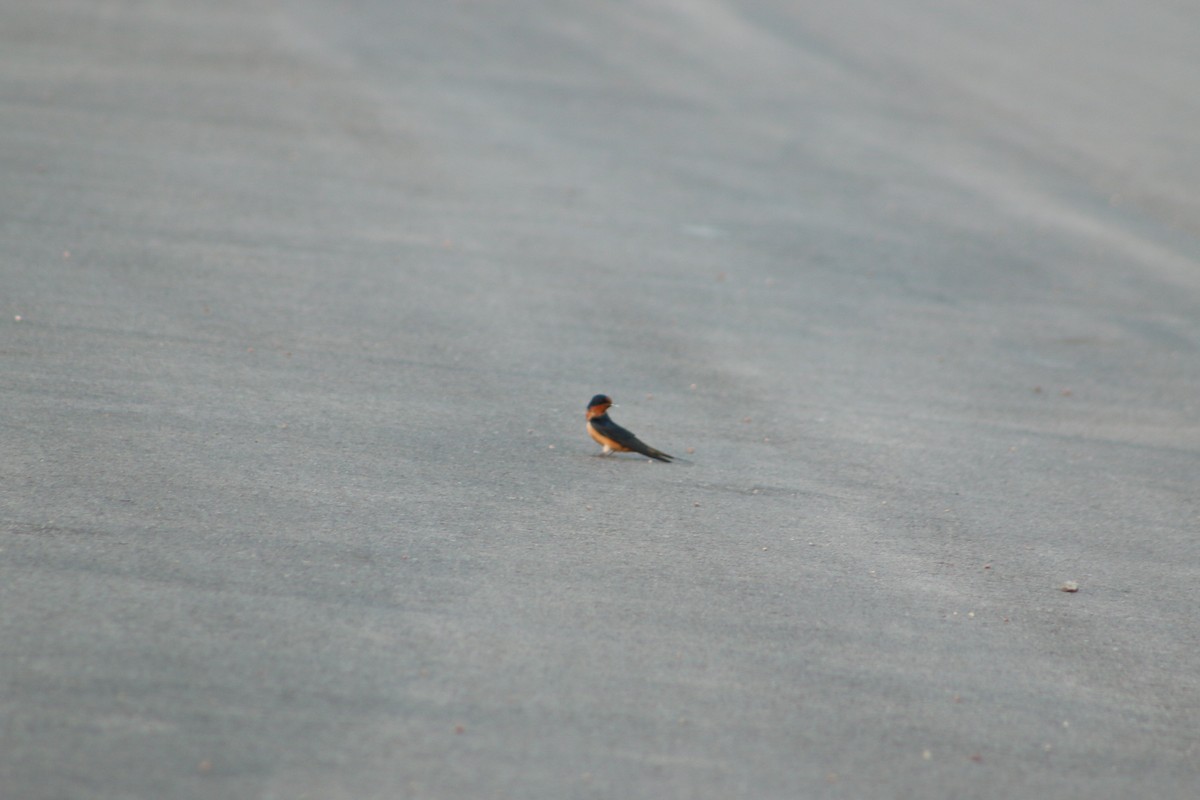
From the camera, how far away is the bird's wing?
7.43m

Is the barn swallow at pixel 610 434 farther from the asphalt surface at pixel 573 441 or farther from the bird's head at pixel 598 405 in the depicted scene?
the asphalt surface at pixel 573 441

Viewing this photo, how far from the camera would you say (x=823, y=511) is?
23.1ft

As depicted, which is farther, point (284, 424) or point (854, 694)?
point (284, 424)

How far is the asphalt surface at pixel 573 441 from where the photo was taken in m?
4.60

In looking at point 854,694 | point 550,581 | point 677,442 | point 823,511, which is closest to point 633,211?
point 677,442

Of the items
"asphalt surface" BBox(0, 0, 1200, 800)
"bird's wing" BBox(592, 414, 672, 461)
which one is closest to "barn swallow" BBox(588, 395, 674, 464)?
"bird's wing" BBox(592, 414, 672, 461)

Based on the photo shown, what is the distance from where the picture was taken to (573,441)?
7.86 meters

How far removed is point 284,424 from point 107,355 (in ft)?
5.74

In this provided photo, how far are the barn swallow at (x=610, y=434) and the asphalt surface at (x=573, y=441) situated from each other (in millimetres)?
160

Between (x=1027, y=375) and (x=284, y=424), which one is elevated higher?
(x=1027, y=375)

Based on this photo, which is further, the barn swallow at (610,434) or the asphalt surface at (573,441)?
the barn swallow at (610,434)

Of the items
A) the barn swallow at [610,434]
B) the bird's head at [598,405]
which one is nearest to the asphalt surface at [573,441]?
the barn swallow at [610,434]

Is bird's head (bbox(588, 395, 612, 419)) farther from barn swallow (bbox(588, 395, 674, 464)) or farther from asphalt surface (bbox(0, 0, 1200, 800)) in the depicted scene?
asphalt surface (bbox(0, 0, 1200, 800))

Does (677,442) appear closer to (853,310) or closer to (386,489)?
(386,489)
